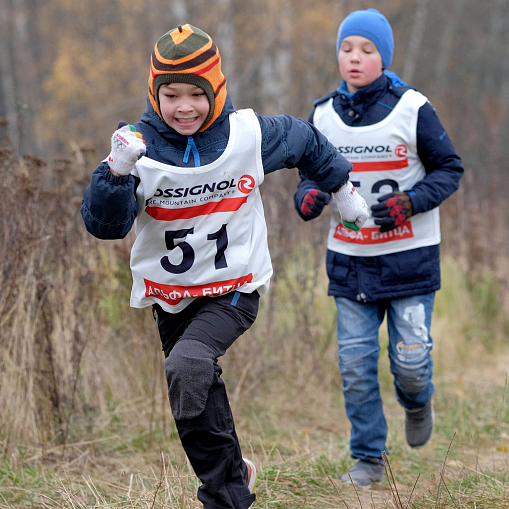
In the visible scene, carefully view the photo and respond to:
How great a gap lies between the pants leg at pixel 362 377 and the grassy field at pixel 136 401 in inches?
7.4

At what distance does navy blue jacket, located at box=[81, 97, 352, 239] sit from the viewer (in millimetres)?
2291

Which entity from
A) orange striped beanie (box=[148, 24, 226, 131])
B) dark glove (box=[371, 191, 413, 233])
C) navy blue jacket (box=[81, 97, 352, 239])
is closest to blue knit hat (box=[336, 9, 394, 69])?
dark glove (box=[371, 191, 413, 233])

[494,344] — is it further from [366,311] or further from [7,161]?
[7,161]

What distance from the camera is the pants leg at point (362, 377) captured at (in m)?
3.47

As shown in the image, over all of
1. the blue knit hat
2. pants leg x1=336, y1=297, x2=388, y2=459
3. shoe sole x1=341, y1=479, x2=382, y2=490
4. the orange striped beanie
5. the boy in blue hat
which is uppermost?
the blue knit hat

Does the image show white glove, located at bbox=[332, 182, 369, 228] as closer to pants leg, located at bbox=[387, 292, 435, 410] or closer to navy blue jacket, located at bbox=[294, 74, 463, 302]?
navy blue jacket, located at bbox=[294, 74, 463, 302]

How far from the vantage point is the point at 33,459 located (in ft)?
11.3

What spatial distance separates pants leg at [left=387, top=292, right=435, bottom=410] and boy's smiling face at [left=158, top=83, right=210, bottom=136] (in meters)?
1.51

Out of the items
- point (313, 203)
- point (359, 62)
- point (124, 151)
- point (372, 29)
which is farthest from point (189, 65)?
point (372, 29)

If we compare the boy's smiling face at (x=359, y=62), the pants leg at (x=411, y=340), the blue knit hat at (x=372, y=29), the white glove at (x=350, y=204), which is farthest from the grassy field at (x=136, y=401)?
the blue knit hat at (x=372, y=29)

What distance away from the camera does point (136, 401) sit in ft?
13.8

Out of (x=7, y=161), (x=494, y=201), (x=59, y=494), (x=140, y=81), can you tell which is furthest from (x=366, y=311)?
(x=140, y=81)

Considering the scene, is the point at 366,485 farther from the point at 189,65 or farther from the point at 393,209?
the point at 189,65

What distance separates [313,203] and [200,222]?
924mm
